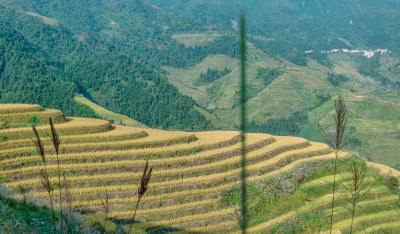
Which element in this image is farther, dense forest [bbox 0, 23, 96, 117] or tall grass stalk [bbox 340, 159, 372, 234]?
dense forest [bbox 0, 23, 96, 117]

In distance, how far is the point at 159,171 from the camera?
27422 mm

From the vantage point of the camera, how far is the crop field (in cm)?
2447

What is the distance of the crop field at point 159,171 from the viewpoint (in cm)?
2447

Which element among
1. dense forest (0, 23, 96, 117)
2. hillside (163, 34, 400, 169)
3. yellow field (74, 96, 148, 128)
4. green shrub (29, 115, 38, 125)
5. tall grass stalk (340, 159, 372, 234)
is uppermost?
tall grass stalk (340, 159, 372, 234)

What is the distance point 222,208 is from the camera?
87.0 feet

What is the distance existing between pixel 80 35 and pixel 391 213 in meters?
177

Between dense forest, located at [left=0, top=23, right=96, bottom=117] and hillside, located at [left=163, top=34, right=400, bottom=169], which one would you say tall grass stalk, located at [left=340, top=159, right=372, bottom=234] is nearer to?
hillside, located at [left=163, top=34, right=400, bottom=169]

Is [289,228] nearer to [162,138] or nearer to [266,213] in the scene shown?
[266,213]

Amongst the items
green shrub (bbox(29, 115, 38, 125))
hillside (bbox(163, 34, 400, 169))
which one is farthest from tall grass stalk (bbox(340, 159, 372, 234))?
hillside (bbox(163, 34, 400, 169))

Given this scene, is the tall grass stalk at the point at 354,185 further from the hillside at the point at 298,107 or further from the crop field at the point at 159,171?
the hillside at the point at 298,107

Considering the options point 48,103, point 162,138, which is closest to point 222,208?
point 162,138

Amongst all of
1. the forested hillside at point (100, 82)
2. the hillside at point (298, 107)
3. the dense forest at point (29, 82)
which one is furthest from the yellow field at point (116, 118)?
the hillside at point (298, 107)

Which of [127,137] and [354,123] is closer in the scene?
Answer: [127,137]

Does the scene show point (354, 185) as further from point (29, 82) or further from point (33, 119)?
point (29, 82)
